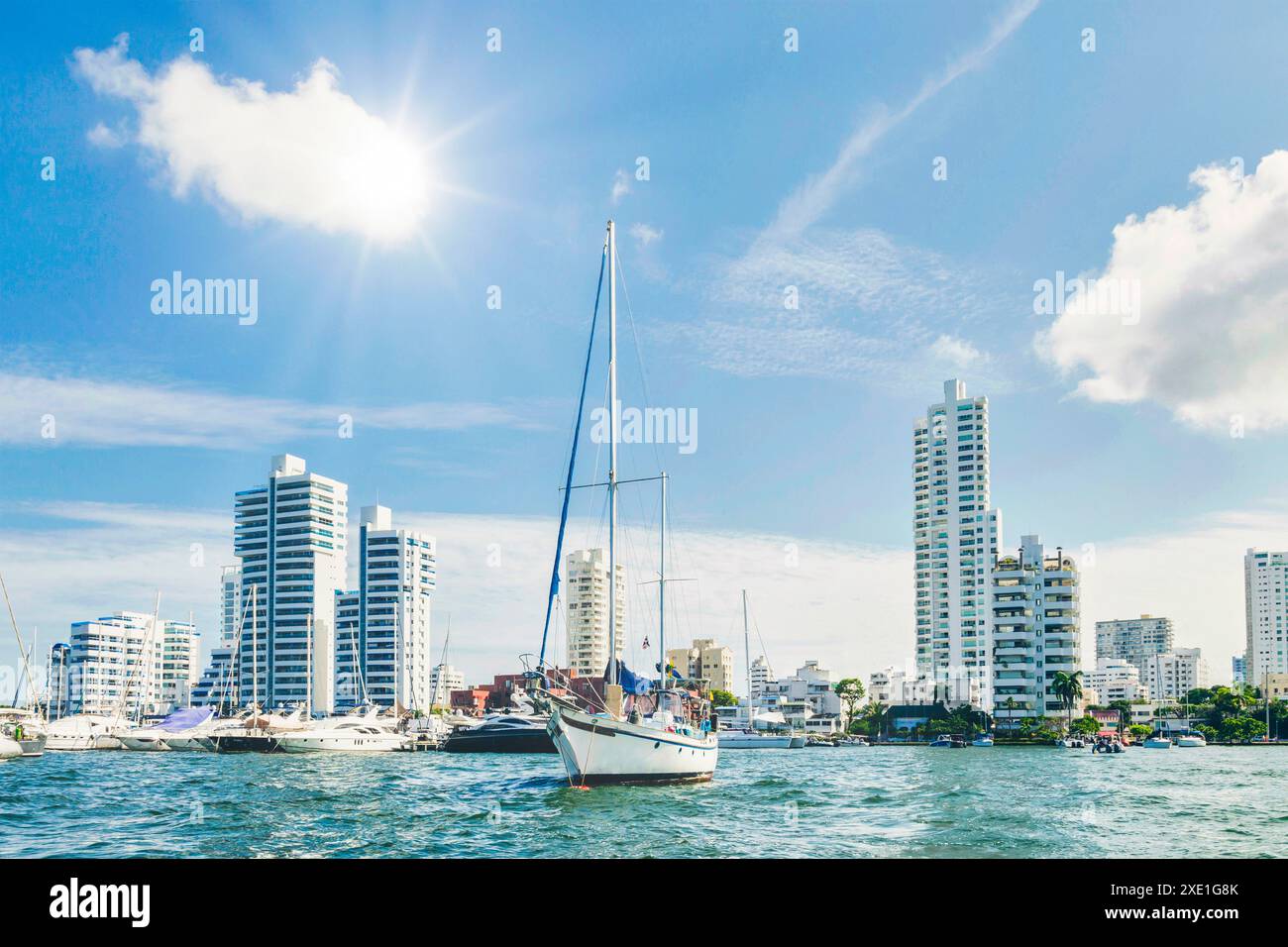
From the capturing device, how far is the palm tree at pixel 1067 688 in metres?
124

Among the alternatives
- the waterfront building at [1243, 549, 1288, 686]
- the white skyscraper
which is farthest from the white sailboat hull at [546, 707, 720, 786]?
the waterfront building at [1243, 549, 1288, 686]

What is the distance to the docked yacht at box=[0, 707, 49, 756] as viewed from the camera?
8294 cm

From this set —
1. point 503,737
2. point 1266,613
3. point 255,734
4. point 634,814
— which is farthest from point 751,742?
point 1266,613

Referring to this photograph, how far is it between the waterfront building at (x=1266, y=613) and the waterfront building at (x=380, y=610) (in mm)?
145761

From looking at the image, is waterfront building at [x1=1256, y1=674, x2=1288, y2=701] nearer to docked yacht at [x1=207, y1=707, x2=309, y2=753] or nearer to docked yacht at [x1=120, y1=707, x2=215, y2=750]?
docked yacht at [x1=207, y1=707, x2=309, y2=753]

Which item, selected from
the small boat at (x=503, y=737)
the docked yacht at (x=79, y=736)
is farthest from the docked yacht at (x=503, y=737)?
the docked yacht at (x=79, y=736)

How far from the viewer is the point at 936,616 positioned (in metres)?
165

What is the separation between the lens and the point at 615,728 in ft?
132

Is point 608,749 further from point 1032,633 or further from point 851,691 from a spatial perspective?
point 851,691

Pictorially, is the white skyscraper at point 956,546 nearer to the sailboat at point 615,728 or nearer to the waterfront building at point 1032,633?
the waterfront building at point 1032,633

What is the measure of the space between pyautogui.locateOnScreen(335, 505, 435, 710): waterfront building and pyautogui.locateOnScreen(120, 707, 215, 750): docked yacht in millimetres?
68551

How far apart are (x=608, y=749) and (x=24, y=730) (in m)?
71.6
